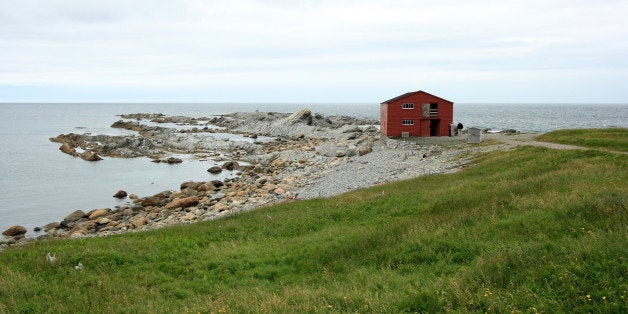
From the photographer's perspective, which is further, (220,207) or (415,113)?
(415,113)

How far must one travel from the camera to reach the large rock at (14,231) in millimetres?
26281

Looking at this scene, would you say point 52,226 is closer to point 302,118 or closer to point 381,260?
point 381,260

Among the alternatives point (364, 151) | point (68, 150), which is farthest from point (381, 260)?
point (68, 150)

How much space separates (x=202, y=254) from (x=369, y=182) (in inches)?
769

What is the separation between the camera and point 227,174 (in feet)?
155

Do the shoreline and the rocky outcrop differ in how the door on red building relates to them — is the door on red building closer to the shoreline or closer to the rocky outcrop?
the shoreline

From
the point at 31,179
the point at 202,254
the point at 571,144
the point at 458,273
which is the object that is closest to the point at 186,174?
the point at 31,179

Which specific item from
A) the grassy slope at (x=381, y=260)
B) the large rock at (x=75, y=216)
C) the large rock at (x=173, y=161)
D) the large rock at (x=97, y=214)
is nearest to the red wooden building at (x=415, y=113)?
the large rock at (x=173, y=161)

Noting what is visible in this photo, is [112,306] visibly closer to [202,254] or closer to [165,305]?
[165,305]

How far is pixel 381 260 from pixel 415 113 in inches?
1677

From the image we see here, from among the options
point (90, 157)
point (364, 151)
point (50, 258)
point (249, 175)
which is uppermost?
point (50, 258)

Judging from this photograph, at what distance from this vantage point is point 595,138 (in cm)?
3309

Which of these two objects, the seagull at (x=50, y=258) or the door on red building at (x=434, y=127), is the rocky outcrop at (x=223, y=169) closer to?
the door on red building at (x=434, y=127)

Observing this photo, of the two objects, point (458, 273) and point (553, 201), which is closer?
point (458, 273)
